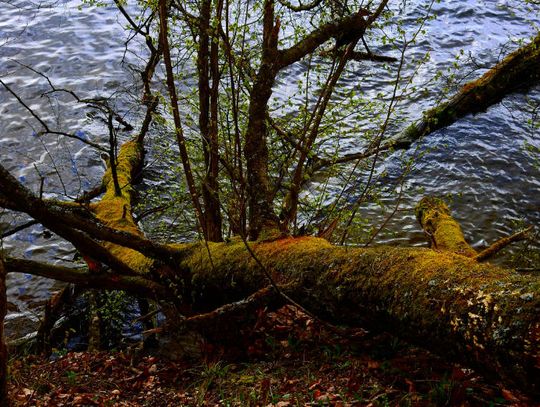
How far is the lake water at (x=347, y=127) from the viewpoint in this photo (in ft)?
29.6

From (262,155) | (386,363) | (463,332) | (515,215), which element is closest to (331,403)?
(386,363)

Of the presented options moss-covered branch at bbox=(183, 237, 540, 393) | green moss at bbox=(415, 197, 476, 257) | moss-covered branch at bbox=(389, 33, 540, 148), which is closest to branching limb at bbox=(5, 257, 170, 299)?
moss-covered branch at bbox=(183, 237, 540, 393)

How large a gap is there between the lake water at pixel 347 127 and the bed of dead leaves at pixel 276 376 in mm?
2050

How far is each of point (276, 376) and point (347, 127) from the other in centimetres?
776

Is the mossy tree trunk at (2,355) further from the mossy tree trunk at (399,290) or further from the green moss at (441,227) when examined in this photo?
the green moss at (441,227)

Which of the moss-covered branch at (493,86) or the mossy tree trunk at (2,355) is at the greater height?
the moss-covered branch at (493,86)

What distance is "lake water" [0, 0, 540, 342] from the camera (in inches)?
356

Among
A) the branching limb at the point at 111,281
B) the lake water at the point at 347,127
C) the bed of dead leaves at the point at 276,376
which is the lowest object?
the bed of dead leaves at the point at 276,376

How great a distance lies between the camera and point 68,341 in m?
7.25

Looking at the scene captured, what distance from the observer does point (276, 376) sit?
4.53 metres

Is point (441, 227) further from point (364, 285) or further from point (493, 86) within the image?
point (493, 86)

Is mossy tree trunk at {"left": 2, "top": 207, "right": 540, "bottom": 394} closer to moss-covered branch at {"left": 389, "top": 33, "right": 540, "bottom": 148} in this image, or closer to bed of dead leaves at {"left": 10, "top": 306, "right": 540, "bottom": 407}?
bed of dead leaves at {"left": 10, "top": 306, "right": 540, "bottom": 407}

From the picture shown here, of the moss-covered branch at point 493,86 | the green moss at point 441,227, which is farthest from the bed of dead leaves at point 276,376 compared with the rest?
the moss-covered branch at point 493,86

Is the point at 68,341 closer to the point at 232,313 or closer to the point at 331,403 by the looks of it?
the point at 232,313
